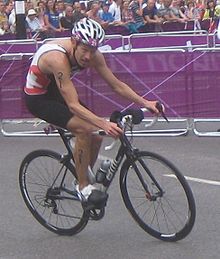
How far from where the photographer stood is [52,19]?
21609 mm

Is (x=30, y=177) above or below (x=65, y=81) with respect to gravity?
below

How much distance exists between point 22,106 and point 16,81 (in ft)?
1.32

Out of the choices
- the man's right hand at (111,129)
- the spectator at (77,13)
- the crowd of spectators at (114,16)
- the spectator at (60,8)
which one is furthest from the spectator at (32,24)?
the man's right hand at (111,129)

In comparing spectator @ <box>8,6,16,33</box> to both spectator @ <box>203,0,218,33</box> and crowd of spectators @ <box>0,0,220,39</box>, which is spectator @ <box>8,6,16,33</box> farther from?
spectator @ <box>203,0,218,33</box>

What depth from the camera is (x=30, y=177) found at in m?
6.10

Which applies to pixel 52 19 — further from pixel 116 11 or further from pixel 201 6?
pixel 201 6

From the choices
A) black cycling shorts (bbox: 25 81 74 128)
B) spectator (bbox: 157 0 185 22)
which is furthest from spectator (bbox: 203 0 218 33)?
black cycling shorts (bbox: 25 81 74 128)

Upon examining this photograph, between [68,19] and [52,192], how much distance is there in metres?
15.5

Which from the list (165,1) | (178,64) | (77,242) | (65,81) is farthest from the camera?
(165,1)

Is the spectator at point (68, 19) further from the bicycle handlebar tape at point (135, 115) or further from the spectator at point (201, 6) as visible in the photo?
the bicycle handlebar tape at point (135, 115)

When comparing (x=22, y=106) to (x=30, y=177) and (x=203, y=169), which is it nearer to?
(x=203, y=169)

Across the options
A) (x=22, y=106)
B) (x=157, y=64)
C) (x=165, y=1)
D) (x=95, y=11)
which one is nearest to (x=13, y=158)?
(x=22, y=106)

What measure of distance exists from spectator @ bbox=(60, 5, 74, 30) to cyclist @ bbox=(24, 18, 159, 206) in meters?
15.3

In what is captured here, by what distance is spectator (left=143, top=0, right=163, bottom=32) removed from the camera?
2167 centimetres
